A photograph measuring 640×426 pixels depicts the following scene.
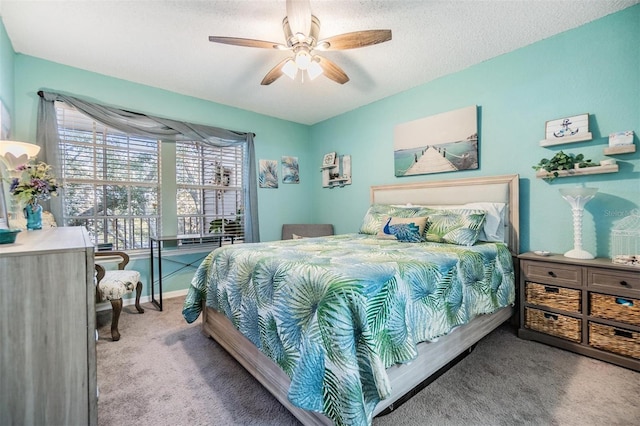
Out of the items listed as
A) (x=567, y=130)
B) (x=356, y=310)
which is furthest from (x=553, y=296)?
(x=356, y=310)

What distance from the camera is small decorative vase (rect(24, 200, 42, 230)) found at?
6.26 feet

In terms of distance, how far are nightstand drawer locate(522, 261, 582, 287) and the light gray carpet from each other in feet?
1.74

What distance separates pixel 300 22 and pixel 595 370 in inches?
121

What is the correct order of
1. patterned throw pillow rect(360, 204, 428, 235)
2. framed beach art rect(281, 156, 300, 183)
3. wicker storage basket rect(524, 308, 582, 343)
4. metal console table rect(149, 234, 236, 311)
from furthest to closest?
1. framed beach art rect(281, 156, 300, 183)
2. metal console table rect(149, 234, 236, 311)
3. patterned throw pillow rect(360, 204, 428, 235)
4. wicker storage basket rect(524, 308, 582, 343)

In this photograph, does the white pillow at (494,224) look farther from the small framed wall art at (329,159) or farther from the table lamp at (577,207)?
the small framed wall art at (329,159)

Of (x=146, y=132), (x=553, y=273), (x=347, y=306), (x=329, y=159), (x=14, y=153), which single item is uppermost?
(x=146, y=132)

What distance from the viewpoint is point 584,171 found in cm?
225

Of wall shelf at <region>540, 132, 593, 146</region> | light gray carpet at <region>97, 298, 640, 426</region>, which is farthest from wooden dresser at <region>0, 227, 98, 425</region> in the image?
wall shelf at <region>540, 132, 593, 146</region>

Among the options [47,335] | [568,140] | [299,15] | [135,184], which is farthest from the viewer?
[135,184]

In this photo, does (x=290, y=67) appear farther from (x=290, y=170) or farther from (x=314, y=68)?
(x=290, y=170)

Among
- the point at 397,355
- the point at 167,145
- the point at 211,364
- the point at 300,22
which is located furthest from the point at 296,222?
the point at 397,355

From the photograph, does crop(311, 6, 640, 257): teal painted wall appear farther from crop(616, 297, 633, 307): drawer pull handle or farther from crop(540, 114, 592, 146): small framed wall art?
crop(616, 297, 633, 307): drawer pull handle

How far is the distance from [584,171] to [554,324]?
1248 millimetres

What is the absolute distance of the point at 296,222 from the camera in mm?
4887
